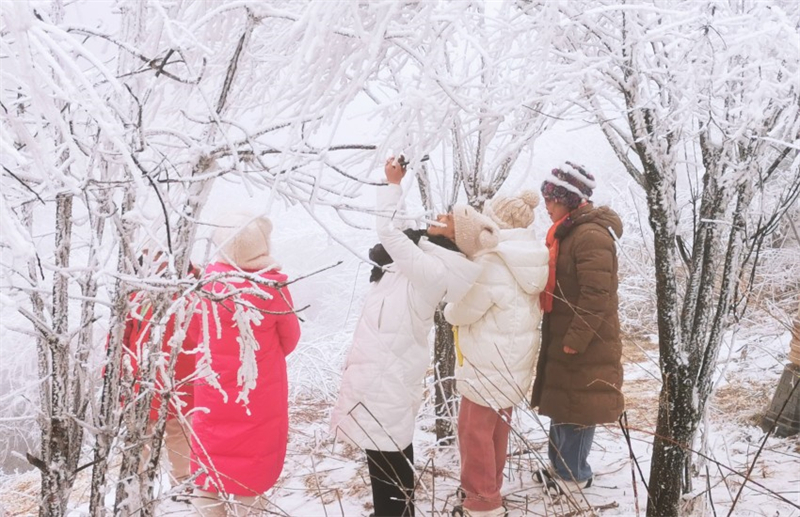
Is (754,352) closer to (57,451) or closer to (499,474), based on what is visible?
(499,474)

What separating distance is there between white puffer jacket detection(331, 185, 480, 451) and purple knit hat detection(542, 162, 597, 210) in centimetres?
71

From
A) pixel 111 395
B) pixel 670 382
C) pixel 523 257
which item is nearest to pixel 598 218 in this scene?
pixel 523 257

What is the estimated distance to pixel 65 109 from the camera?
145 centimetres

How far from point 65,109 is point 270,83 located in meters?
0.57

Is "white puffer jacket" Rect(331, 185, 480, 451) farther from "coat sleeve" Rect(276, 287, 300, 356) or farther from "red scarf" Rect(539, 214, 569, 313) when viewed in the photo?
"red scarf" Rect(539, 214, 569, 313)

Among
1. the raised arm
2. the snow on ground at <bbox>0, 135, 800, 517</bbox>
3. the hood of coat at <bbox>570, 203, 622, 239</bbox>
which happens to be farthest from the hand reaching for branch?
the hood of coat at <bbox>570, 203, 622, 239</bbox>

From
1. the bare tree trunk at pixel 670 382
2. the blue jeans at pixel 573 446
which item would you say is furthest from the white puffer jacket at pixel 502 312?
the bare tree trunk at pixel 670 382

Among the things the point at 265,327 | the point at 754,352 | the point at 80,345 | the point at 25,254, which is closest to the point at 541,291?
the point at 265,327

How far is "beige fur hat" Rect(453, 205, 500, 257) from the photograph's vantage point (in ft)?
8.68

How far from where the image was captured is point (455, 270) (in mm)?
2561

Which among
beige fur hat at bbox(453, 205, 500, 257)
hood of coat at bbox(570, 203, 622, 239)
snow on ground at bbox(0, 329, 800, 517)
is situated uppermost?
hood of coat at bbox(570, 203, 622, 239)

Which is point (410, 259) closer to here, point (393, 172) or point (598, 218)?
point (393, 172)

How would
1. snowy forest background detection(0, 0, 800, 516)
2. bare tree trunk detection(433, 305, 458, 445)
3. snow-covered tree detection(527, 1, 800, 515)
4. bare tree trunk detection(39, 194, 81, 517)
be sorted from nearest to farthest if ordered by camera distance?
snowy forest background detection(0, 0, 800, 516), bare tree trunk detection(39, 194, 81, 517), snow-covered tree detection(527, 1, 800, 515), bare tree trunk detection(433, 305, 458, 445)

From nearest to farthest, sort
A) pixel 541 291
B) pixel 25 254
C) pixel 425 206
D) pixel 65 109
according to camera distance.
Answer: pixel 25 254 → pixel 65 109 → pixel 541 291 → pixel 425 206
